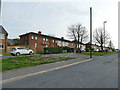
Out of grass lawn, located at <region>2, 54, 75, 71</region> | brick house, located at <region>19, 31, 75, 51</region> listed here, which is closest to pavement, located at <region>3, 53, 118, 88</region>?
grass lawn, located at <region>2, 54, 75, 71</region>

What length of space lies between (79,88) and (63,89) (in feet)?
2.08

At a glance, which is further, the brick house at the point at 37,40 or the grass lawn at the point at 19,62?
the brick house at the point at 37,40

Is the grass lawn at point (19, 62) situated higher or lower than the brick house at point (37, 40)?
lower

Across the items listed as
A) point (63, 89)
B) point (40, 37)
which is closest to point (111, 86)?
point (63, 89)

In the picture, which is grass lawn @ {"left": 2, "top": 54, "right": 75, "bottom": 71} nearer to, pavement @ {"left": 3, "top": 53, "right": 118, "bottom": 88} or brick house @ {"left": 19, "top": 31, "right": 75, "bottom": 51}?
pavement @ {"left": 3, "top": 53, "right": 118, "bottom": 88}

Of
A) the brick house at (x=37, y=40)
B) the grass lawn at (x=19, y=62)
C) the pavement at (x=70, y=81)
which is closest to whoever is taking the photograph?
the pavement at (x=70, y=81)

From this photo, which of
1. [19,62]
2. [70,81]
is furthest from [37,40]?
[70,81]

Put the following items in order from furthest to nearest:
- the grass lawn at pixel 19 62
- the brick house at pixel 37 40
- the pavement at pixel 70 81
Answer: the brick house at pixel 37 40, the grass lawn at pixel 19 62, the pavement at pixel 70 81

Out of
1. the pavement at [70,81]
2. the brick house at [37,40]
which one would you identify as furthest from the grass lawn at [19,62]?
the brick house at [37,40]

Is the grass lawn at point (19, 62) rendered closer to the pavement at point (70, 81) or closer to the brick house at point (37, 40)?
the pavement at point (70, 81)

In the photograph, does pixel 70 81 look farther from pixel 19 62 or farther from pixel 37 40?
pixel 37 40

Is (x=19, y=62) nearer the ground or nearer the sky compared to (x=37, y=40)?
nearer the ground

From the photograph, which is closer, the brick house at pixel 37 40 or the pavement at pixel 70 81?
the pavement at pixel 70 81

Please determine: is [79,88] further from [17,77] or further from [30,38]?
[30,38]
